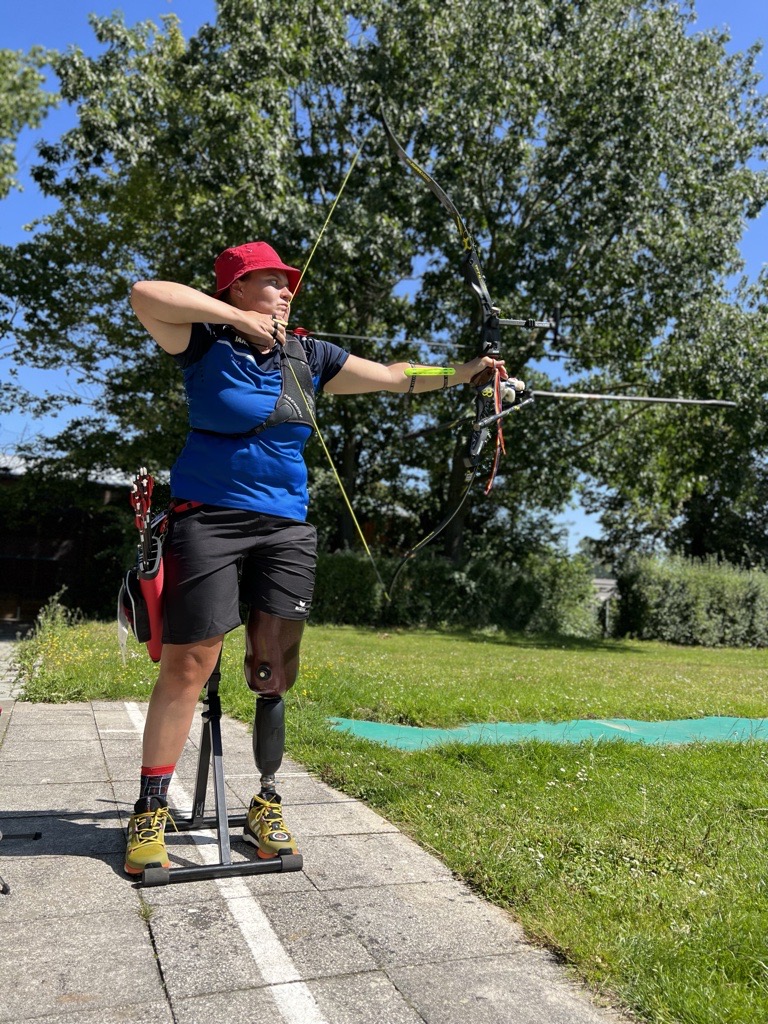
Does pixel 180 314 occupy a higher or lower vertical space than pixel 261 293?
lower

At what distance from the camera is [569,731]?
629 centimetres

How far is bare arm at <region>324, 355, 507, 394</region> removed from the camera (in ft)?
12.1

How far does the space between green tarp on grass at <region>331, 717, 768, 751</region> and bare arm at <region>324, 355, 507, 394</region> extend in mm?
2376

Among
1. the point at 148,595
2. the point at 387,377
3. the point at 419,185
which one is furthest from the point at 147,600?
the point at 419,185

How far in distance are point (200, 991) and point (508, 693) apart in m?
5.64

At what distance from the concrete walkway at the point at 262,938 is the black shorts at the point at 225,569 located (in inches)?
32.9

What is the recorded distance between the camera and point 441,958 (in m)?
2.45

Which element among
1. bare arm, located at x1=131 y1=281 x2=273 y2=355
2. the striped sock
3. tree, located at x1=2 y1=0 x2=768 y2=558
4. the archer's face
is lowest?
the striped sock

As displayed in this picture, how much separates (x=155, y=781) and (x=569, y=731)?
3769 millimetres

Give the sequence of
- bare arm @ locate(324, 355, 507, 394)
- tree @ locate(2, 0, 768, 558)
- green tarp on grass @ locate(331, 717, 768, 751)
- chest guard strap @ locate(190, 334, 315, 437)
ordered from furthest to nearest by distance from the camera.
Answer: tree @ locate(2, 0, 768, 558) → green tarp on grass @ locate(331, 717, 768, 751) → bare arm @ locate(324, 355, 507, 394) → chest guard strap @ locate(190, 334, 315, 437)

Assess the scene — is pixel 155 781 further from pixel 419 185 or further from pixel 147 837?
pixel 419 185

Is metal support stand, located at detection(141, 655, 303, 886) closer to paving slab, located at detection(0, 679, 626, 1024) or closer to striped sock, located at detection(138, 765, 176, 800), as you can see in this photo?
paving slab, located at detection(0, 679, 626, 1024)

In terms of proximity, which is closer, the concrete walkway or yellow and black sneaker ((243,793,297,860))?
the concrete walkway

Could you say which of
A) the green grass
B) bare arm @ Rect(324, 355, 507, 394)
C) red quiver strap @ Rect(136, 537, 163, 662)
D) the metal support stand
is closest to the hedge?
the green grass
